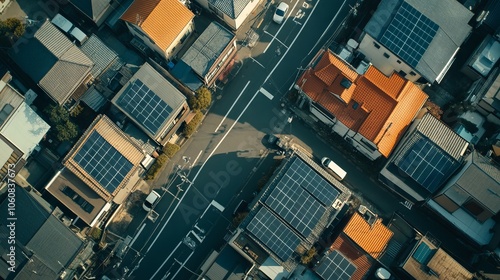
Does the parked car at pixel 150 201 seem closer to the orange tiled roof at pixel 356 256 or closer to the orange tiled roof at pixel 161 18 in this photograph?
the orange tiled roof at pixel 161 18

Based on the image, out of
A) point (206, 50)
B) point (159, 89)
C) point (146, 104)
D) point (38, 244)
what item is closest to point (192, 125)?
point (159, 89)

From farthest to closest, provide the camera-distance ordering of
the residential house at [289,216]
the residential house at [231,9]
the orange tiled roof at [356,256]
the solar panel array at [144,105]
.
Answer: the residential house at [231,9]
the solar panel array at [144,105]
the orange tiled roof at [356,256]
the residential house at [289,216]

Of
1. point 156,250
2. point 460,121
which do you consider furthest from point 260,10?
point 156,250

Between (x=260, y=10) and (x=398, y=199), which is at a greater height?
(x=260, y=10)

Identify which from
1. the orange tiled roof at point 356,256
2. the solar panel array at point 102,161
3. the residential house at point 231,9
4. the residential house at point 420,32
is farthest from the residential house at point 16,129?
the residential house at point 420,32

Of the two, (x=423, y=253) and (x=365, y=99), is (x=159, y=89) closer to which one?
(x=365, y=99)

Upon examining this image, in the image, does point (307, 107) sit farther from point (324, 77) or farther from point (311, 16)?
point (311, 16)
